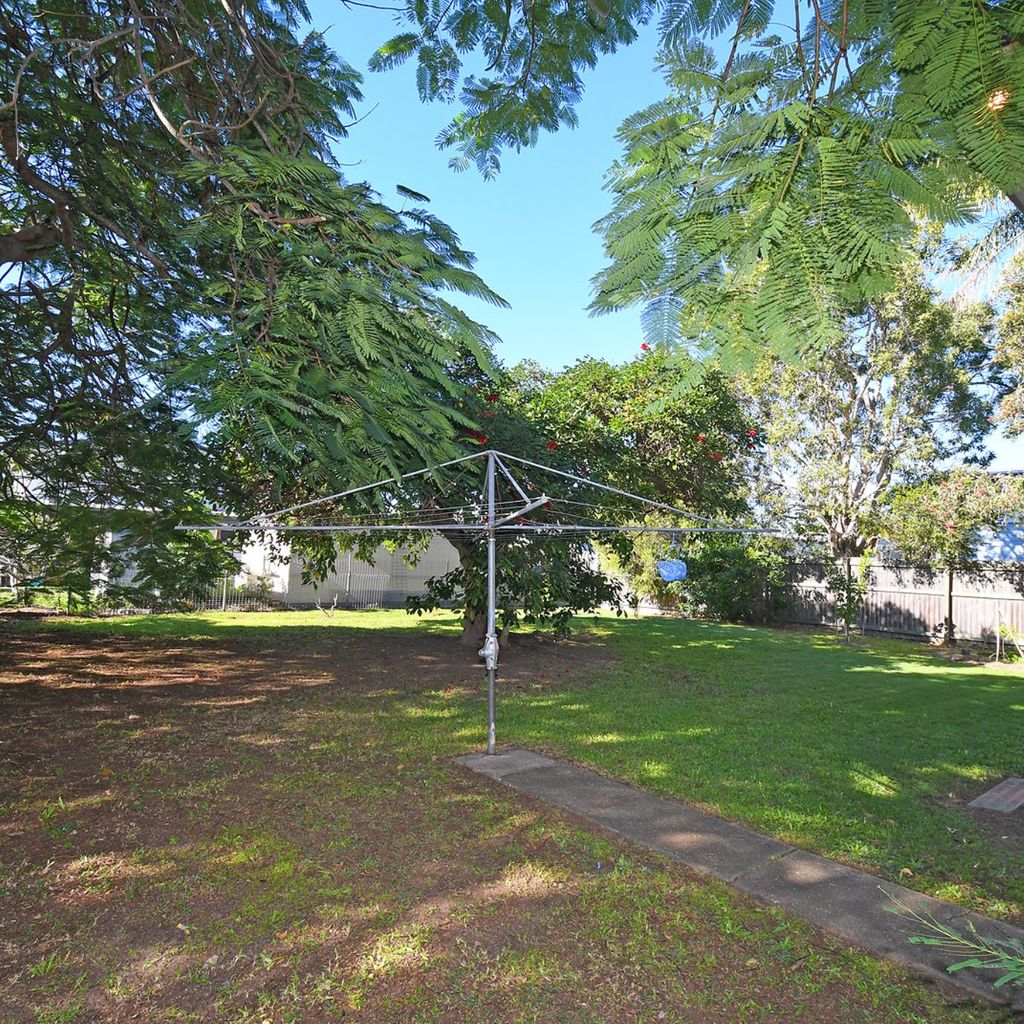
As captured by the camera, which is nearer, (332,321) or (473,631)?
(332,321)

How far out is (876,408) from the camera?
17.7 meters

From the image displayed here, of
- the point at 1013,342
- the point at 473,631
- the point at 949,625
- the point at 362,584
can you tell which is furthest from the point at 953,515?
the point at 362,584

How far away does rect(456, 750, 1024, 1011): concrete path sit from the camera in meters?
3.03

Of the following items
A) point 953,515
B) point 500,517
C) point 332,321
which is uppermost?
point 332,321

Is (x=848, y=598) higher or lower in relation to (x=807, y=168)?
lower

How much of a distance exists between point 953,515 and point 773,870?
12.4 metres

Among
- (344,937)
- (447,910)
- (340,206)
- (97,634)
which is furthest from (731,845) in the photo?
(97,634)

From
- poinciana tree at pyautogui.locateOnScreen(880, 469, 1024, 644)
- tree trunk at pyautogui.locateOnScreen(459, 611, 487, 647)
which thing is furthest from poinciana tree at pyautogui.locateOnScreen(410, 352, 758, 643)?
poinciana tree at pyautogui.locateOnScreen(880, 469, 1024, 644)

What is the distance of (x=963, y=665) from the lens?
12.0 metres

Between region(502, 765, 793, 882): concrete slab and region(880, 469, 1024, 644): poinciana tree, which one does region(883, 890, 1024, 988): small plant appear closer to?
region(502, 765, 793, 882): concrete slab

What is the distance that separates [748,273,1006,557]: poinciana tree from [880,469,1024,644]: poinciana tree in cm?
255

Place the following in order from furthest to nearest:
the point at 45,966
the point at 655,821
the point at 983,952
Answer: the point at 655,821 < the point at 45,966 < the point at 983,952

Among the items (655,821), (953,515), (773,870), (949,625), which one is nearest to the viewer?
(773,870)

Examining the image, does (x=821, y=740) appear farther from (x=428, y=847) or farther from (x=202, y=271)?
(x=202, y=271)
